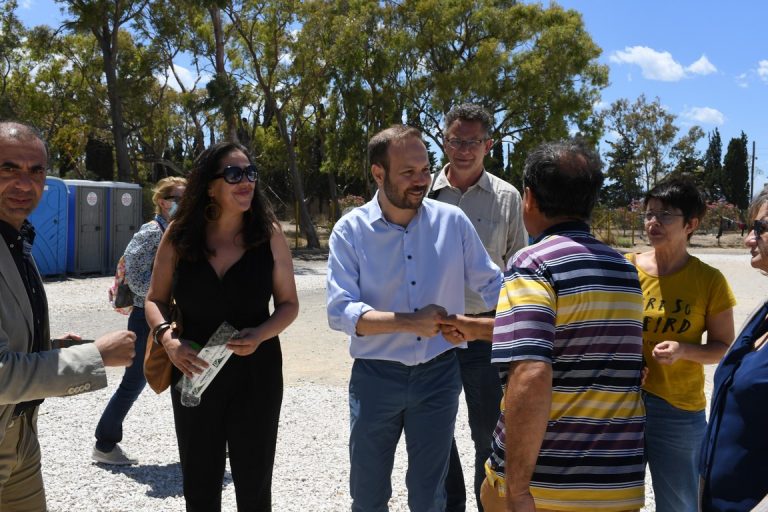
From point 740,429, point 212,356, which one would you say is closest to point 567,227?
point 740,429

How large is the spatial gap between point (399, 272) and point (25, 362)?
152 cm

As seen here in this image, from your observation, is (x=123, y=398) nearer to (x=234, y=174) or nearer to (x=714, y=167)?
(x=234, y=174)

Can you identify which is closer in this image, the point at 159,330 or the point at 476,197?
the point at 159,330

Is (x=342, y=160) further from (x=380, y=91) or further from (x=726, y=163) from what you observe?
(x=726, y=163)

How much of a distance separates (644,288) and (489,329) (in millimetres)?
899

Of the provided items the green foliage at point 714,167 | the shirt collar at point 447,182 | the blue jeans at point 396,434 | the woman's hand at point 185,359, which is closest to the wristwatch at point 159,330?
the woman's hand at point 185,359

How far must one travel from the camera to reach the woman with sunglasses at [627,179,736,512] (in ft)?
9.98

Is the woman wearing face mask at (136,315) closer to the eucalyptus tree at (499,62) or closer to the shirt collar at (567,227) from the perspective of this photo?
the shirt collar at (567,227)

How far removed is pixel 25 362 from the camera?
2297 millimetres

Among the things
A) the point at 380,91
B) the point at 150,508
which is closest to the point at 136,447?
the point at 150,508

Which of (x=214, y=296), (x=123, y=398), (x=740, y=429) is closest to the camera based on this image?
(x=740, y=429)

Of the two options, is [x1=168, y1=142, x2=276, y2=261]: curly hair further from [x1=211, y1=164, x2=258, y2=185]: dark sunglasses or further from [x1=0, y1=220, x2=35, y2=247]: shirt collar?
[x1=0, y1=220, x2=35, y2=247]: shirt collar

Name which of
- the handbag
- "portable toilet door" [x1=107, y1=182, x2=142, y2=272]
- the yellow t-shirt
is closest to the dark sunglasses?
the handbag

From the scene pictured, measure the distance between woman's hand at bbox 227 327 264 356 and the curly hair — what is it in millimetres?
422
